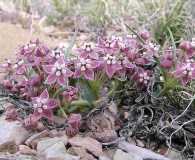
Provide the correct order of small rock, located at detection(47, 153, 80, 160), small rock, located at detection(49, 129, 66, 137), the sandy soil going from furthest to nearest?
the sandy soil
small rock, located at detection(49, 129, 66, 137)
small rock, located at detection(47, 153, 80, 160)

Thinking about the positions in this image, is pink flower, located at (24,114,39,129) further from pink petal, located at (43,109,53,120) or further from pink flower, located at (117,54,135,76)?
pink flower, located at (117,54,135,76)

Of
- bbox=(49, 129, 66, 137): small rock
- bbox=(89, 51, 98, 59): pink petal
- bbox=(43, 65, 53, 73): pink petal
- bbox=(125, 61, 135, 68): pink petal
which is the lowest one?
bbox=(49, 129, 66, 137): small rock

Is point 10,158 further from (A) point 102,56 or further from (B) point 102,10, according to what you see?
(B) point 102,10

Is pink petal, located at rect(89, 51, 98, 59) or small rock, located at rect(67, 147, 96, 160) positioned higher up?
pink petal, located at rect(89, 51, 98, 59)

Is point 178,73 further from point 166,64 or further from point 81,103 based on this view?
point 81,103

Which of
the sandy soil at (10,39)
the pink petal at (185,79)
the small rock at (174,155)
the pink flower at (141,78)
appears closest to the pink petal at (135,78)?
the pink flower at (141,78)

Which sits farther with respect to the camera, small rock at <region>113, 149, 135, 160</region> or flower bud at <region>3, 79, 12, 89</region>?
flower bud at <region>3, 79, 12, 89</region>

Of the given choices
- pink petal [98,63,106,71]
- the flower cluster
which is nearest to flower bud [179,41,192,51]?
Result: the flower cluster

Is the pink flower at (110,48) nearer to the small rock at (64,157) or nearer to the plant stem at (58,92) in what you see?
the plant stem at (58,92)
